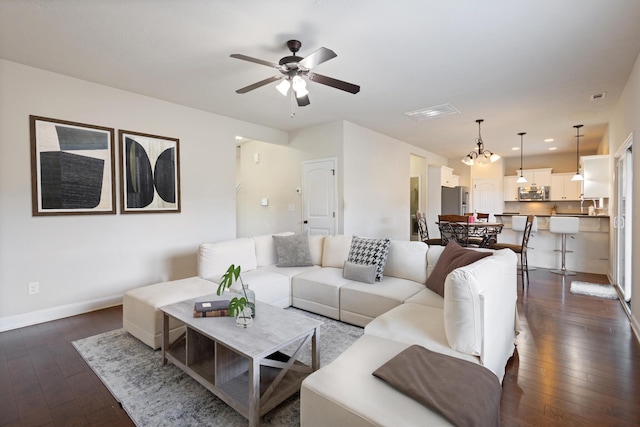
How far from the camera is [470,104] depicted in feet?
14.1

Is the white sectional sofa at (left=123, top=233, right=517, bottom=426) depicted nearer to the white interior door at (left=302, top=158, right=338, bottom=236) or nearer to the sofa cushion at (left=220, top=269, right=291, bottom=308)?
the sofa cushion at (left=220, top=269, right=291, bottom=308)

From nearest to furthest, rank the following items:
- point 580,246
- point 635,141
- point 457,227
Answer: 1. point 635,141
2. point 457,227
3. point 580,246

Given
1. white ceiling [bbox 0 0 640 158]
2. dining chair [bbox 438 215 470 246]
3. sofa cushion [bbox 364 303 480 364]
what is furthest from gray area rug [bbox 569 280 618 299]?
sofa cushion [bbox 364 303 480 364]

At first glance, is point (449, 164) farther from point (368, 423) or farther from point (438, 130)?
point (368, 423)

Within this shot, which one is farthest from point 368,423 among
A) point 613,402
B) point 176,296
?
point 176,296

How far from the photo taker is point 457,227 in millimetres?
4617

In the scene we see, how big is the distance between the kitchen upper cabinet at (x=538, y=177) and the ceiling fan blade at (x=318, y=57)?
28.2 feet

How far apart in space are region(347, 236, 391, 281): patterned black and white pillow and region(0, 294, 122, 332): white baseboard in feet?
9.96

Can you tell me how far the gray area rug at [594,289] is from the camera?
4023mm

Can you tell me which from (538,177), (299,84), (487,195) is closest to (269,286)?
(299,84)

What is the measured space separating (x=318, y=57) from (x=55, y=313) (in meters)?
3.86

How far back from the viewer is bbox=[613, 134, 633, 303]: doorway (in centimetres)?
354

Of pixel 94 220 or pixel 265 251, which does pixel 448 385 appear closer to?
pixel 265 251

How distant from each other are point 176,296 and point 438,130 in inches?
211
